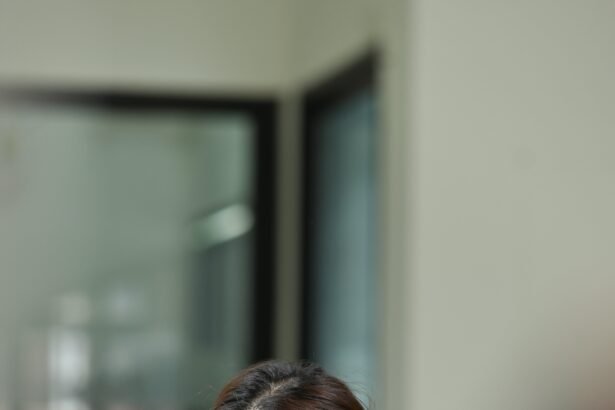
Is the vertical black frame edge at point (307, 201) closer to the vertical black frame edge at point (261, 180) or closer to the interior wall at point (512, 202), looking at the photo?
the vertical black frame edge at point (261, 180)

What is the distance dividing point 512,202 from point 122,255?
6.08ft

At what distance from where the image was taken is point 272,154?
13.2 ft

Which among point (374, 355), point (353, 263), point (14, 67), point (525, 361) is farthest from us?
point (14, 67)

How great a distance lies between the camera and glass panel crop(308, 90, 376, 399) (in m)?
3.21

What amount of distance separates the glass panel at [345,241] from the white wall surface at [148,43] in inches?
14.6

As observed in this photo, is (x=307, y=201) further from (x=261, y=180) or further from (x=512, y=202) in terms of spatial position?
(x=512, y=202)

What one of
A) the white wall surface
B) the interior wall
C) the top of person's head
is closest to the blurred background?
the white wall surface

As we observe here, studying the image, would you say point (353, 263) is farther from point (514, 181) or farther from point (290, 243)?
point (514, 181)

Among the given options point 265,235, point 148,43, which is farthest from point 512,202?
point 148,43

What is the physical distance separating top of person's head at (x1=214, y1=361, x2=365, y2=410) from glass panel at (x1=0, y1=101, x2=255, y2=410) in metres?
2.62

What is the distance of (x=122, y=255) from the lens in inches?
156

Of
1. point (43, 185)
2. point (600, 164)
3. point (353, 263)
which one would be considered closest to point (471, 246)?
point (600, 164)

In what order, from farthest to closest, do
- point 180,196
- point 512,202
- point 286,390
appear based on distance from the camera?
point 180,196 → point 512,202 → point 286,390

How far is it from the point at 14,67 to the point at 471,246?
1961mm
